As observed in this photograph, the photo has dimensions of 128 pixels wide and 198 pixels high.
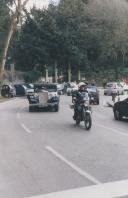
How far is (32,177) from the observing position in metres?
9.87

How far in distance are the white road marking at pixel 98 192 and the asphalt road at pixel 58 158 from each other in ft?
0.96

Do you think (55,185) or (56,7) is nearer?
(55,185)

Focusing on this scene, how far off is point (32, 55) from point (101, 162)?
61.3 meters

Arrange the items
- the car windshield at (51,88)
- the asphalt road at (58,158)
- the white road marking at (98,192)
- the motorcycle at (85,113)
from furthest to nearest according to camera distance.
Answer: the car windshield at (51,88) → the motorcycle at (85,113) → the asphalt road at (58,158) → the white road marking at (98,192)

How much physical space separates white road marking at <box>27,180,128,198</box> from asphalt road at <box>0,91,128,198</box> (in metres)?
0.29

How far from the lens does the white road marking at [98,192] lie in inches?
323

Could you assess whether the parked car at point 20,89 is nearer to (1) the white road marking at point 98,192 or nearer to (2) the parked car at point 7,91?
(2) the parked car at point 7,91

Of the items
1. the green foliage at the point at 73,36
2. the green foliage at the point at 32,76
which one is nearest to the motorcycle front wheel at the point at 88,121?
the green foliage at the point at 73,36

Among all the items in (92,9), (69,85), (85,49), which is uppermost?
(92,9)

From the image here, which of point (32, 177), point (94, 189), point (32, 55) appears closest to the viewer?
point (94, 189)

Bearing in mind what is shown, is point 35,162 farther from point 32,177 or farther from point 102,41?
point 102,41

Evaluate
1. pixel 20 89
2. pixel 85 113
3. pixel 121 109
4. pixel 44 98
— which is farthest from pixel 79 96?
pixel 20 89

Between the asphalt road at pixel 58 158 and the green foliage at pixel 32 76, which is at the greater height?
the green foliage at pixel 32 76

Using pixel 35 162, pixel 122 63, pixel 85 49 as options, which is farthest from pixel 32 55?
pixel 35 162
